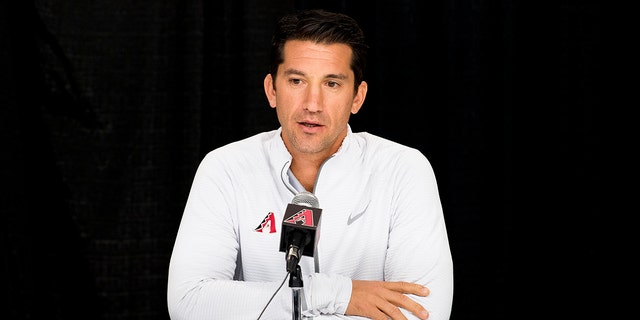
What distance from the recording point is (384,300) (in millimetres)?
1893

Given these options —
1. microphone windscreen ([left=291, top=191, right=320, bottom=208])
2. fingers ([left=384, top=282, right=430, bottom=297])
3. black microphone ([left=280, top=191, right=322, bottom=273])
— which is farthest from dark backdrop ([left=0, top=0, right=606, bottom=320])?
black microphone ([left=280, top=191, right=322, bottom=273])

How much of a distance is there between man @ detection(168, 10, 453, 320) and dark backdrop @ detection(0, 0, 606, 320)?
3.10 ft

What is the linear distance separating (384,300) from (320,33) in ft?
2.60

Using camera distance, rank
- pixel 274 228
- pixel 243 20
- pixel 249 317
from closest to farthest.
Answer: pixel 249 317 < pixel 274 228 < pixel 243 20

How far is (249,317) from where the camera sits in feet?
6.11

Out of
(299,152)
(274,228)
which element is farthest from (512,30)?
(274,228)

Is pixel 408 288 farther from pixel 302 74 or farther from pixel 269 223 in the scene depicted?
pixel 302 74

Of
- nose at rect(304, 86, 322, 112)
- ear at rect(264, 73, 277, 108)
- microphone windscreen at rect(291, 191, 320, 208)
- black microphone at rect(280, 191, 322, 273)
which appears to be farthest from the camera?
ear at rect(264, 73, 277, 108)

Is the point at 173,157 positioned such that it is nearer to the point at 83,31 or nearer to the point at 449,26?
the point at 83,31

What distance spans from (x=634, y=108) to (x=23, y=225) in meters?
2.60

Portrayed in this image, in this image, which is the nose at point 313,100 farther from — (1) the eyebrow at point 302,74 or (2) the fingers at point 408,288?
(2) the fingers at point 408,288

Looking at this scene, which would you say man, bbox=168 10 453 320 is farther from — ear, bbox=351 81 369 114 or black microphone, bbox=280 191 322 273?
black microphone, bbox=280 191 322 273

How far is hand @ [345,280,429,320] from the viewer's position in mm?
1877

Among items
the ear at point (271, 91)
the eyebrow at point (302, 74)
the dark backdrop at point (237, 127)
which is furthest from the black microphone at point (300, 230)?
the dark backdrop at point (237, 127)
